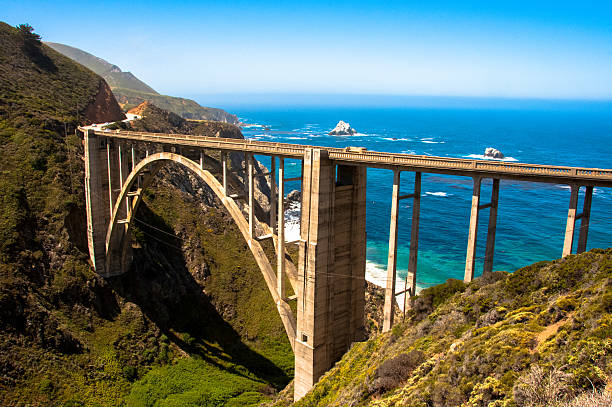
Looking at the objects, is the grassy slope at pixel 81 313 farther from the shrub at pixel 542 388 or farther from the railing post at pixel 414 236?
the shrub at pixel 542 388

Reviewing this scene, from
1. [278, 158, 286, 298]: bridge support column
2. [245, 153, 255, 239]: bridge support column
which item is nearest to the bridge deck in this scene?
[245, 153, 255, 239]: bridge support column

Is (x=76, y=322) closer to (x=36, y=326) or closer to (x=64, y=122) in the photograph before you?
(x=36, y=326)

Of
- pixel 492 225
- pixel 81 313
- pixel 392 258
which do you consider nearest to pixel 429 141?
pixel 81 313

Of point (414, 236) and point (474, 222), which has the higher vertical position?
point (474, 222)

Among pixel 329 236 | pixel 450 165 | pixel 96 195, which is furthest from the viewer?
pixel 96 195

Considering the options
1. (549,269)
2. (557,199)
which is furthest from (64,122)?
(557,199)

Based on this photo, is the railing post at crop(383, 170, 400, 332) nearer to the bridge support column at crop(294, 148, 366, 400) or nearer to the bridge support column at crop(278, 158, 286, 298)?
the bridge support column at crop(294, 148, 366, 400)

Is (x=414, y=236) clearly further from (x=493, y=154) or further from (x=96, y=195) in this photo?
(x=493, y=154)
